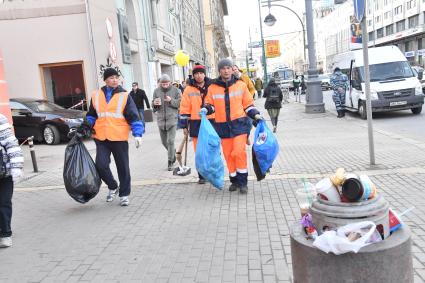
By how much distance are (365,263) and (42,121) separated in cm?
1311

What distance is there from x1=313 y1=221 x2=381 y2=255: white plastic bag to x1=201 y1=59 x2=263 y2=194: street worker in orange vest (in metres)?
3.59

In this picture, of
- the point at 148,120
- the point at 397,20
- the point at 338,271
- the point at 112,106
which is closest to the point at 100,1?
the point at 148,120

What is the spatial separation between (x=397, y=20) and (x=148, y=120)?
205 feet

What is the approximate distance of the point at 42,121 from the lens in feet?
47.2

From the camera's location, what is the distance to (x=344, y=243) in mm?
2682

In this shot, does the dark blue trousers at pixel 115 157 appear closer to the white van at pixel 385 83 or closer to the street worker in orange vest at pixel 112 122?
the street worker in orange vest at pixel 112 122

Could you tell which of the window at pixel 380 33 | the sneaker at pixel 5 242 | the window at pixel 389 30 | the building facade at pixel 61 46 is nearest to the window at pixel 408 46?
the window at pixel 389 30

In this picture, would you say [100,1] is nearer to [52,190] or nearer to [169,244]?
[52,190]

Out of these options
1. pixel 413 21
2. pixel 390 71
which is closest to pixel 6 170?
pixel 390 71

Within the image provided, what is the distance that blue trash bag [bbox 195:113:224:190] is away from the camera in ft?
20.1

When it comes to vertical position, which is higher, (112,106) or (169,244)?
(112,106)

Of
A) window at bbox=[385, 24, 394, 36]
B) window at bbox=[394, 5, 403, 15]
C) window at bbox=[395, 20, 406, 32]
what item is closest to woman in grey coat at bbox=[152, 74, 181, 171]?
window at bbox=[395, 20, 406, 32]

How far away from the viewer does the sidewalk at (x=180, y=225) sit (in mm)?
4070

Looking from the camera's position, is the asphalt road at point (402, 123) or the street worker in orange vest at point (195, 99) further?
the asphalt road at point (402, 123)
